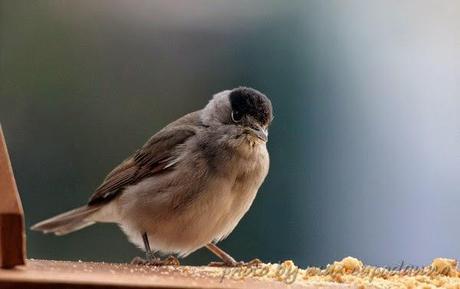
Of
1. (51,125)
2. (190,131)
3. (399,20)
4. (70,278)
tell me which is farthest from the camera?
(399,20)

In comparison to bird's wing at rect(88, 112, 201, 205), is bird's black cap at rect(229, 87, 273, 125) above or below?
above

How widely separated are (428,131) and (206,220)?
2.50m

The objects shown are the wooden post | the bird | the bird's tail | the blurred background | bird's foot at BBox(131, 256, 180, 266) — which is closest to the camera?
the wooden post

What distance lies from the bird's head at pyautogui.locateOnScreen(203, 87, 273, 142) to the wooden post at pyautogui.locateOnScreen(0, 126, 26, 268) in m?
1.40

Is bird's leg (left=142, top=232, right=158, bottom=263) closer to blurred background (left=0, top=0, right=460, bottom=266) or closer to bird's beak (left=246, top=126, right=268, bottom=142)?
bird's beak (left=246, top=126, right=268, bottom=142)

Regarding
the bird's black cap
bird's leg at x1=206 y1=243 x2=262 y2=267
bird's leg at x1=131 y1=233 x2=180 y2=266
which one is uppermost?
the bird's black cap

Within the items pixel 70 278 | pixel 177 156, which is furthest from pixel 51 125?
pixel 70 278

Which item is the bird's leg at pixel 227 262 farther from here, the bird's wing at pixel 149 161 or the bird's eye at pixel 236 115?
the bird's eye at pixel 236 115

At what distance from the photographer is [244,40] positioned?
514 centimetres

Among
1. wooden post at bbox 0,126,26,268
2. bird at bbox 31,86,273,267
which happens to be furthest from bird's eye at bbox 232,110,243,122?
wooden post at bbox 0,126,26,268

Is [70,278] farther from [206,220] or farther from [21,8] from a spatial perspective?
[21,8]

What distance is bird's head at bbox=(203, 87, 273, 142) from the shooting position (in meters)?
3.21

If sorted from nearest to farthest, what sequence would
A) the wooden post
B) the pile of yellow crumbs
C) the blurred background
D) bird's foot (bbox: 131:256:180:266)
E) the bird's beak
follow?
1. the wooden post
2. the pile of yellow crumbs
3. bird's foot (bbox: 131:256:180:266)
4. the bird's beak
5. the blurred background

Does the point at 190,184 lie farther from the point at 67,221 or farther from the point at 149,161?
the point at 67,221
